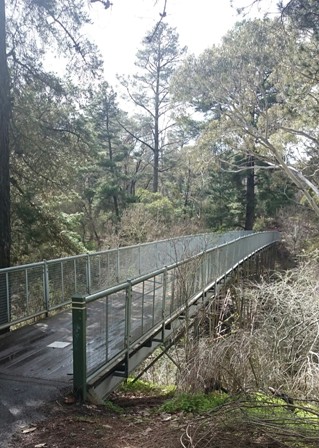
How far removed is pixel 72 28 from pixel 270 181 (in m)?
22.9

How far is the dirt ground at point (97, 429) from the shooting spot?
309 centimetres

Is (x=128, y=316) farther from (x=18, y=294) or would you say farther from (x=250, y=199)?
(x=250, y=199)

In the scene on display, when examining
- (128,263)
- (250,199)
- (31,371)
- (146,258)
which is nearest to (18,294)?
(31,371)

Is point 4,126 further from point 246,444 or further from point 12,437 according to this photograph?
point 246,444

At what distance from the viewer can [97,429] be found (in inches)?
133

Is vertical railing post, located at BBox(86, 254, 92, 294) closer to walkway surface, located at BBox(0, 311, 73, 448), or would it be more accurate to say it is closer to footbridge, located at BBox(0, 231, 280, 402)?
footbridge, located at BBox(0, 231, 280, 402)

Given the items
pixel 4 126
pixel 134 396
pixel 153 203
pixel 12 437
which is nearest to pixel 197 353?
pixel 134 396

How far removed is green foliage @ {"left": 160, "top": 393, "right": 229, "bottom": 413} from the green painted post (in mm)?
929

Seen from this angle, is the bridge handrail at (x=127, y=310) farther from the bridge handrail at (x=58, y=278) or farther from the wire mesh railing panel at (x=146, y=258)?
the wire mesh railing panel at (x=146, y=258)

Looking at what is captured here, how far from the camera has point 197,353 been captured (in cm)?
471

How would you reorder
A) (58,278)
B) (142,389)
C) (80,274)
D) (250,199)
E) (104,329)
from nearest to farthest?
(104,329) < (142,389) < (58,278) < (80,274) < (250,199)

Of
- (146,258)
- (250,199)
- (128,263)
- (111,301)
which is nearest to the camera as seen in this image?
(111,301)

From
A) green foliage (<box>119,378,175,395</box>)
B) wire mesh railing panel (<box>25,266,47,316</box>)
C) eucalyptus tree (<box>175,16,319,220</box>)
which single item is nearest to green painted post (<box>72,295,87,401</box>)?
green foliage (<box>119,378,175,395</box>)

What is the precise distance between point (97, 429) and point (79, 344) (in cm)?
77
